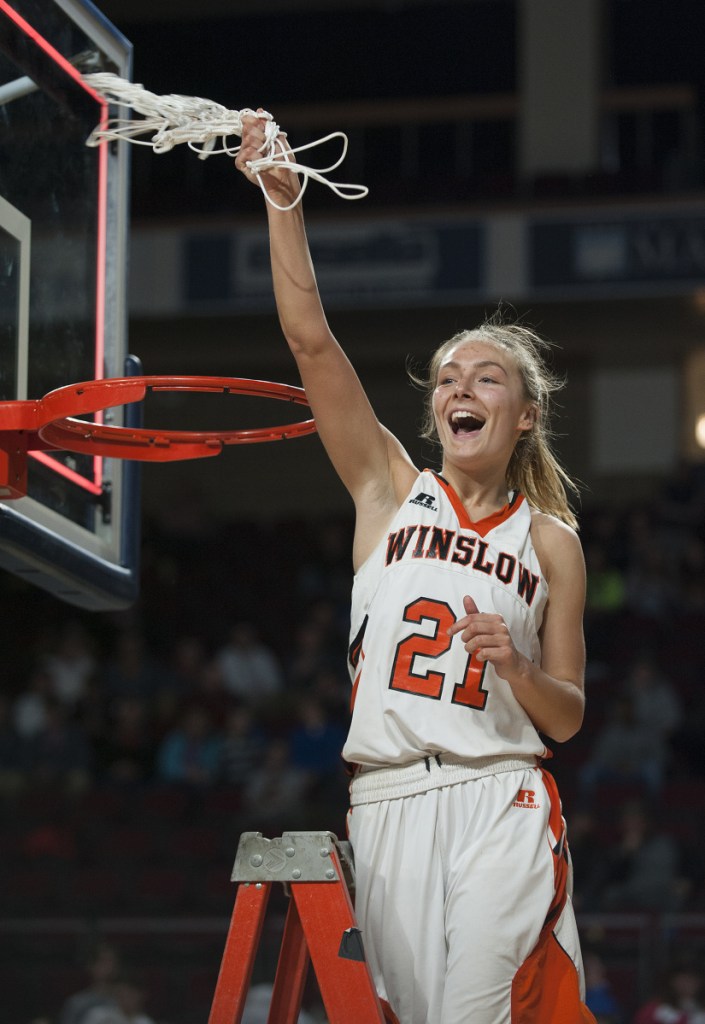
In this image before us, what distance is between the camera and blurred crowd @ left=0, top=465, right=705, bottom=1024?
815cm

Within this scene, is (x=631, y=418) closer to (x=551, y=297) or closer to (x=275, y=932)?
(x=551, y=297)

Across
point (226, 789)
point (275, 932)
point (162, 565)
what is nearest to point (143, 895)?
point (226, 789)

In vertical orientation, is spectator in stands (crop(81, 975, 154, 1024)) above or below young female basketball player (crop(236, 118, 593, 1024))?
below

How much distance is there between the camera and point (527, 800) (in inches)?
99.6

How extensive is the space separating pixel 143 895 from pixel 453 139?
30.7ft

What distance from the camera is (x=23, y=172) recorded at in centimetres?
336

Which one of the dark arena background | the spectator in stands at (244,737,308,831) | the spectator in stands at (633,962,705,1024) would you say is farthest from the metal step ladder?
the spectator in stands at (244,737,308,831)

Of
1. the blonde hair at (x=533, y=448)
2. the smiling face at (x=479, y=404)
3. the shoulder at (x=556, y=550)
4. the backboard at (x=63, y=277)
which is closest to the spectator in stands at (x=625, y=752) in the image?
the backboard at (x=63, y=277)

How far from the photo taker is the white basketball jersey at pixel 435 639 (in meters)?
2.51

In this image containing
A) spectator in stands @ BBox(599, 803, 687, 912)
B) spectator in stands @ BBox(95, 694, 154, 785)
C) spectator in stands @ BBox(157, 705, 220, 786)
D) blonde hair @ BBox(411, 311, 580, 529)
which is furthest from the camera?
spectator in stands @ BBox(95, 694, 154, 785)

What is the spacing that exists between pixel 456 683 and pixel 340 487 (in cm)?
1215

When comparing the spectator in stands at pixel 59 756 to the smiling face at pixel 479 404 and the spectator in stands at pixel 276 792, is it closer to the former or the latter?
the spectator in stands at pixel 276 792

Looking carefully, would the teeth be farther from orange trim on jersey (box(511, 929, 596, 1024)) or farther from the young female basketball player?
orange trim on jersey (box(511, 929, 596, 1024))

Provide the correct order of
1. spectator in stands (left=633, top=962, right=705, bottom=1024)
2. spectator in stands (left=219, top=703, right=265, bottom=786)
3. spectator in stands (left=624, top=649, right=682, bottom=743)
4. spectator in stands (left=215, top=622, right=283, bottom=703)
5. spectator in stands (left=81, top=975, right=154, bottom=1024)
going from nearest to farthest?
spectator in stands (left=633, top=962, right=705, bottom=1024) < spectator in stands (left=81, top=975, right=154, bottom=1024) < spectator in stands (left=624, top=649, right=682, bottom=743) < spectator in stands (left=219, top=703, right=265, bottom=786) < spectator in stands (left=215, top=622, right=283, bottom=703)
